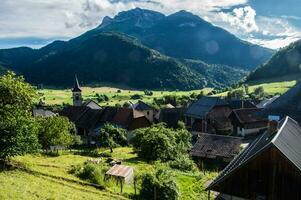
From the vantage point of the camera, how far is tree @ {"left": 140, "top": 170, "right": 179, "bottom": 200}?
1237 inches

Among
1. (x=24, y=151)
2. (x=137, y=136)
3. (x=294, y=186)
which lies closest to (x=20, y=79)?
(x=24, y=151)

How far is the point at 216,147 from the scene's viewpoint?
57.0 meters

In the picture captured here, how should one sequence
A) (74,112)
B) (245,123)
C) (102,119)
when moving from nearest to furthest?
(245,123), (102,119), (74,112)

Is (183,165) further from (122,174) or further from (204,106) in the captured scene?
(204,106)

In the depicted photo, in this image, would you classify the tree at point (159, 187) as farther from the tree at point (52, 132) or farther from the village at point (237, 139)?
the tree at point (52, 132)

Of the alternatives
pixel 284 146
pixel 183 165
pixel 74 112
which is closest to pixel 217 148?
pixel 183 165

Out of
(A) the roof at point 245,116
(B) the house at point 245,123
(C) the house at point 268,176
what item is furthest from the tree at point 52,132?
(A) the roof at point 245,116

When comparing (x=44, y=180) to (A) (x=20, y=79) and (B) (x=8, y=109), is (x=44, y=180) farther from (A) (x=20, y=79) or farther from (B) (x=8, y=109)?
(A) (x=20, y=79)

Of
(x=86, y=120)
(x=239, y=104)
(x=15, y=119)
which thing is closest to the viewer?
(x=15, y=119)

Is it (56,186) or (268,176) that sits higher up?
(268,176)

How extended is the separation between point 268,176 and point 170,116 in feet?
267

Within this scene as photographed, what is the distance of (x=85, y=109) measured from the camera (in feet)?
318

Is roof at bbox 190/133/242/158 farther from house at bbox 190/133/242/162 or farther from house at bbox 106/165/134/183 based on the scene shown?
house at bbox 106/165/134/183

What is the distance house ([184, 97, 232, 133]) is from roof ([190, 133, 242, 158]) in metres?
26.6
